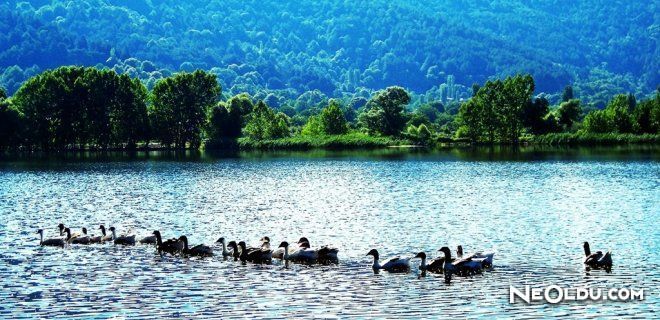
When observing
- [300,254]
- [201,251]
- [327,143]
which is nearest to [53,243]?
[201,251]

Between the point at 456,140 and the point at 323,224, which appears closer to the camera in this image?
the point at 323,224

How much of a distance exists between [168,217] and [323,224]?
9841mm

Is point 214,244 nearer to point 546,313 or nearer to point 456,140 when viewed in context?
point 546,313

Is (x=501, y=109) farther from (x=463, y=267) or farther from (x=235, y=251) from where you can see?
(x=463, y=267)

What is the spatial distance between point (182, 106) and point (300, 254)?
130 metres

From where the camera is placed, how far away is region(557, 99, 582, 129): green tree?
163 meters

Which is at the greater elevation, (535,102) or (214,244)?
(535,102)

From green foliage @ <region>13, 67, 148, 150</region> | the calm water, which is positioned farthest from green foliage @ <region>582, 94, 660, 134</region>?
green foliage @ <region>13, 67, 148, 150</region>

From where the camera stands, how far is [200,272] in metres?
34.0

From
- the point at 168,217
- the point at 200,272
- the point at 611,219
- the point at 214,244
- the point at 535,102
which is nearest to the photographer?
the point at 200,272

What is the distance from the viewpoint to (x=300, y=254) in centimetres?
3600

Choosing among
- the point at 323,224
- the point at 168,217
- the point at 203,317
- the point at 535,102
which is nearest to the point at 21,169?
the point at 168,217

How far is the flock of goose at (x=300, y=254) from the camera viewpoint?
33.4 m

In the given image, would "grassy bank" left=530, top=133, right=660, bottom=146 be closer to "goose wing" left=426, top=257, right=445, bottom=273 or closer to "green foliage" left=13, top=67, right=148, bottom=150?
"green foliage" left=13, top=67, right=148, bottom=150
